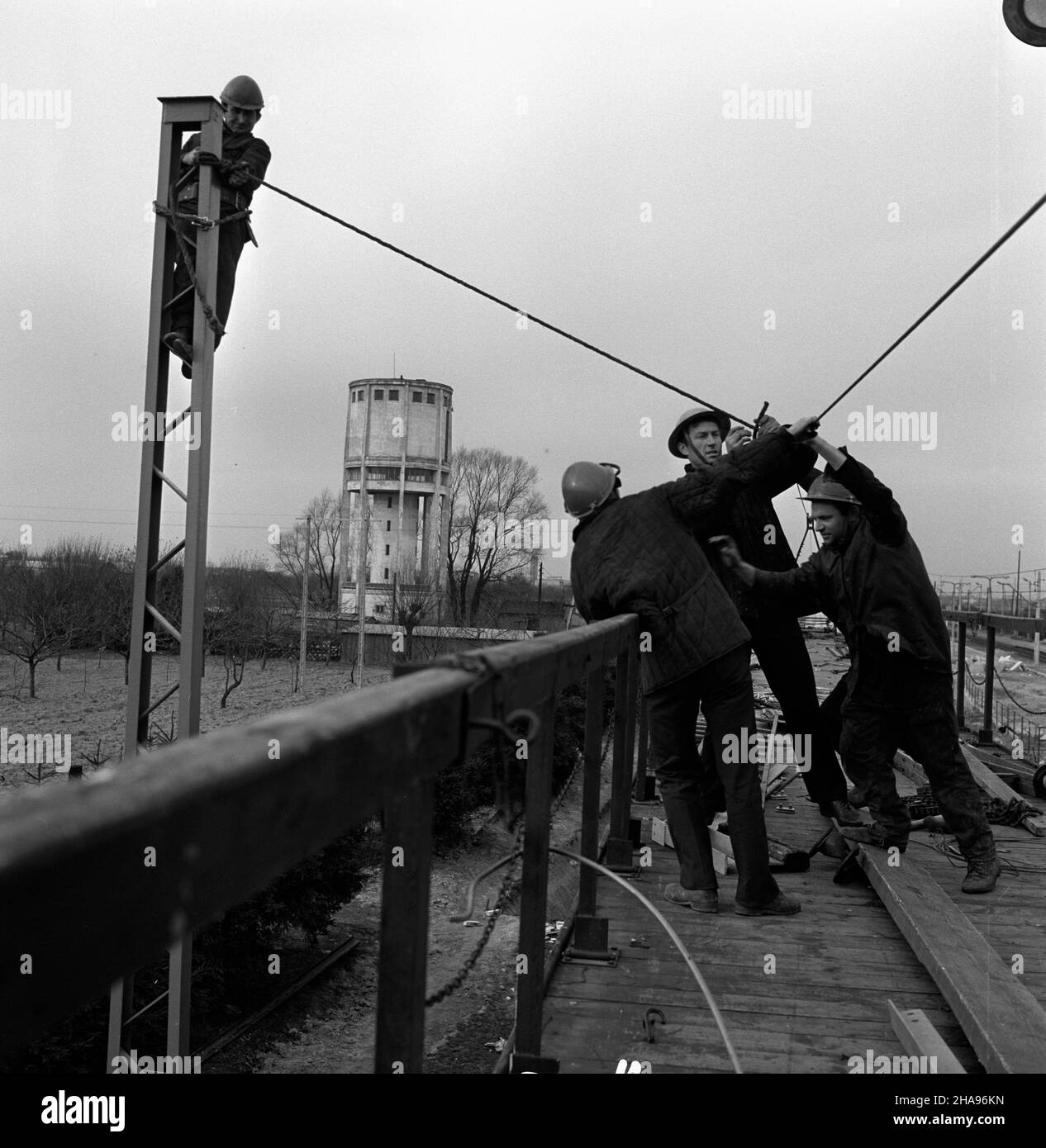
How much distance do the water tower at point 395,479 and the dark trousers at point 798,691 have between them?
164ft

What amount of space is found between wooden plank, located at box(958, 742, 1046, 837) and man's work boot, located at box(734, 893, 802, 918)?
1.96 metres

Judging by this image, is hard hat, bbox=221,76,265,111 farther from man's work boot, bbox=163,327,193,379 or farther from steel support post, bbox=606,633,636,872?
steel support post, bbox=606,633,636,872

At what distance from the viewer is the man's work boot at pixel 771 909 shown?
172 inches

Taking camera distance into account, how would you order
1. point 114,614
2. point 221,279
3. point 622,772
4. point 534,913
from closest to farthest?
point 534,913 → point 622,772 → point 221,279 → point 114,614

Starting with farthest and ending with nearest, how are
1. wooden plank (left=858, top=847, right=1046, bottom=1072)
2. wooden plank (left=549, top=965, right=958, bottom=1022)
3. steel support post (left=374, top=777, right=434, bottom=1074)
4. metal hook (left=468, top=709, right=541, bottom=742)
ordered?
wooden plank (left=549, top=965, right=958, bottom=1022)
wooden plank (left=858, top=847, right=1046, bottom=1072)
metal hook (left=468, top=709, right=541, bottom=742)
steel support post (left=374, top=777, right=434, bottom=1074)

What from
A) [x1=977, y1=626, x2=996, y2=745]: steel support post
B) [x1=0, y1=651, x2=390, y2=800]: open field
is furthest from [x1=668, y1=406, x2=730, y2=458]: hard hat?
[x1=0, y1=651, x2=390, y2=800]: open field

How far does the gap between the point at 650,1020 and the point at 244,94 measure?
5658 millimetres

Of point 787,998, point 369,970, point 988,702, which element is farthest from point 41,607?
point 787,998

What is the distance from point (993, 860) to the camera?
4.75m

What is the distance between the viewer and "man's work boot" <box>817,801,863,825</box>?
5.91m

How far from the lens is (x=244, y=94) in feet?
21.9

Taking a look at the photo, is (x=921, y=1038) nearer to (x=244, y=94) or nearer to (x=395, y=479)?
(x=244, y=94)

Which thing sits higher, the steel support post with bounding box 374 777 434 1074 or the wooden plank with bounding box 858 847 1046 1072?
the steel support post with bounding box 374 777 434 1074
